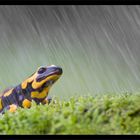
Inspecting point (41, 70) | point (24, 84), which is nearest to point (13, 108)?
point (24, 84)

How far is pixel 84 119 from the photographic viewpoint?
318 cm

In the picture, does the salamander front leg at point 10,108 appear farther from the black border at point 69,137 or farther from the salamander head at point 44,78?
the black border at point 69,137

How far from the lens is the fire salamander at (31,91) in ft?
12.6

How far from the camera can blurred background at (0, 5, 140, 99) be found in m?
3.73

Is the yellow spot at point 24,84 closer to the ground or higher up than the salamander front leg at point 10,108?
higher up

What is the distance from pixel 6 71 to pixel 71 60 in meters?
0.43

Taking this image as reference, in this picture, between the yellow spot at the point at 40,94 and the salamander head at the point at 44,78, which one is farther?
the yellow spot at the point at 40,94

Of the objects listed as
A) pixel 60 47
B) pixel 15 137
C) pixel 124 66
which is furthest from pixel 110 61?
pixel 15 137

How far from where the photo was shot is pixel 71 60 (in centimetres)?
381

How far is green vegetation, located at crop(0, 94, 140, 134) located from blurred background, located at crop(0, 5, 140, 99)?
1.23 ft

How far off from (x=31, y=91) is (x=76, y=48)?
48cm

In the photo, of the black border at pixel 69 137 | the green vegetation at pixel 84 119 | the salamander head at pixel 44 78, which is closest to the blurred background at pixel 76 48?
the salamander head at pixel 44 78
